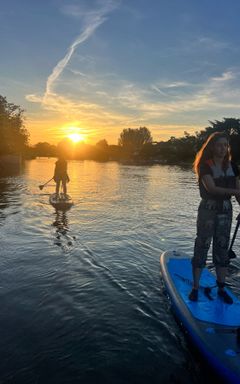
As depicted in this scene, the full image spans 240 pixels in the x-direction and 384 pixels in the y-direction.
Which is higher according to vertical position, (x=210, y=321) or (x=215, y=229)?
(x=215, y=229)

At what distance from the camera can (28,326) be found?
5434 millimetres

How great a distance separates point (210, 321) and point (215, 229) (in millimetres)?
1373

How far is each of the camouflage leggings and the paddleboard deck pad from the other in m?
0.62

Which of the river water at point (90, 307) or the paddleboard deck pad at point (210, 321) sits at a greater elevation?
the paddleboard deck pad at point (210, 321)

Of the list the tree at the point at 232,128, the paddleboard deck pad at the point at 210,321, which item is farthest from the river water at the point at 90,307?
the tree at the point at 232,128

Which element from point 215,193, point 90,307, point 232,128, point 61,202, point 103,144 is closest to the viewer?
point 215,193

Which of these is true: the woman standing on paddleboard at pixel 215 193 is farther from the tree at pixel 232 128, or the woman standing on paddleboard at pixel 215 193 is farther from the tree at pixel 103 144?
the tree at pixel 103 144

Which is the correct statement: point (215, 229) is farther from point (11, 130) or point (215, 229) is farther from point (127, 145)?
point (127, 145)

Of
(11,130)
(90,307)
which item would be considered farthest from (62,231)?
(11,130)

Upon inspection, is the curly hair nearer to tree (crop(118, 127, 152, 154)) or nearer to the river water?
the river water

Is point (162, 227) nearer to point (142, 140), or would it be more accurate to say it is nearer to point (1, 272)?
point (1, 272)

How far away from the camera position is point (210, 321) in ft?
16.1

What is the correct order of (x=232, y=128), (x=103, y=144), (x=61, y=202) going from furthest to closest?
(x=103, y=144), (x=232, y=128), (x=61, y=202)

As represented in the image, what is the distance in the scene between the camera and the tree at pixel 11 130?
55.3m
